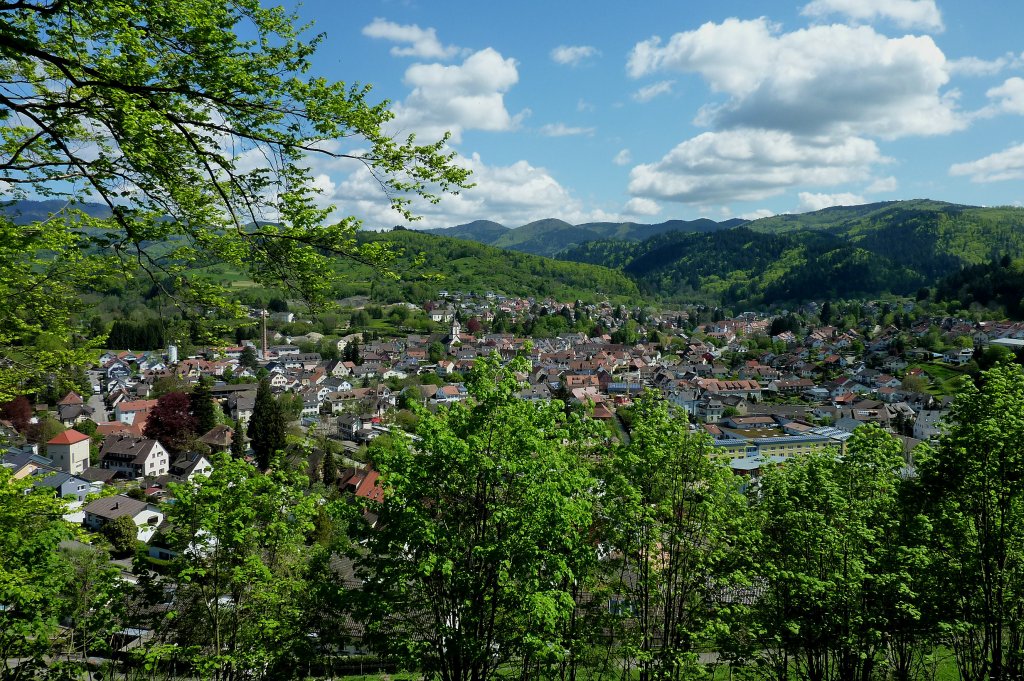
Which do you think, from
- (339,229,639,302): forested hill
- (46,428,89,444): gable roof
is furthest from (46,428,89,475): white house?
(339,229,639,302): forested hill

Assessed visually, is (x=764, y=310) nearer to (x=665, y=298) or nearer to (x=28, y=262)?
(x=665, y=298)

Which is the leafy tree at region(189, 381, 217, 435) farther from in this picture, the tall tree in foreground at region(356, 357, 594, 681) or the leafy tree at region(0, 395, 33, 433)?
the tall tree in foreground at region(356, 357, 594, 681)

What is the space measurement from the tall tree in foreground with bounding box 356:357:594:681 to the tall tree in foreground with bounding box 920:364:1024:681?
519cm

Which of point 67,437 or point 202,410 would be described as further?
point 202,410

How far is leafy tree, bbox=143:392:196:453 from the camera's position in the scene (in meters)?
39.5

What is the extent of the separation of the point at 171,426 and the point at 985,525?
1660 inches

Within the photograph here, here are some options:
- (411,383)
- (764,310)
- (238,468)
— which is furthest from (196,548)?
(764,310)

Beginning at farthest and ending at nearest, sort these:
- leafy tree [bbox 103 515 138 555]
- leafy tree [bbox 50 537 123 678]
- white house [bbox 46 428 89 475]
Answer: white house [bbox 46 428 89 475]
leafy tree [bbox 103 515 138 555]
leafy tree [bbox 50 537 123 678]

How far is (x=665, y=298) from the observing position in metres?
186

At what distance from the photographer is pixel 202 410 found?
41438 millimetres

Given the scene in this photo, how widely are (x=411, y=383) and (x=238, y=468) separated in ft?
184

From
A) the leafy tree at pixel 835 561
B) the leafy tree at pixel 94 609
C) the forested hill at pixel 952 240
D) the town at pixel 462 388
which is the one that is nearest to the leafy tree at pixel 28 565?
the leafy tree at pixel 94 609

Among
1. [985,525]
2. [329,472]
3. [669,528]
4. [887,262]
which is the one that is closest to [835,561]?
[985,525]

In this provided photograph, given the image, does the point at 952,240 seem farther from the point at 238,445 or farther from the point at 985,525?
the point at 985,525
